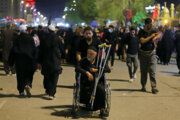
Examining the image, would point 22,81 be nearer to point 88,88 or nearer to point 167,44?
point 88,88

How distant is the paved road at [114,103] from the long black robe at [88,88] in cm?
34

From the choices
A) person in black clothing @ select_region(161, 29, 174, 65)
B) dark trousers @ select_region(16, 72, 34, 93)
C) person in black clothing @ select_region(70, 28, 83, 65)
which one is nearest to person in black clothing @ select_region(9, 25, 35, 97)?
dark trousers @ select_region(16, 72, 34, 93)

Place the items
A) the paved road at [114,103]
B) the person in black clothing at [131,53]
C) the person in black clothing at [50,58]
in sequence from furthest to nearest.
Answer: the person in black clothing at [131,53]
the person in black clothing at [50,58]
the paved road at [114,103]

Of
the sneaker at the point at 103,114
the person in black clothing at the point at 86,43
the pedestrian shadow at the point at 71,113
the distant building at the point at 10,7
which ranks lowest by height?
the pedestrian shadow at the point at 71,113

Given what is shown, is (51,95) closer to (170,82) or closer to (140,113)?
(140,113)

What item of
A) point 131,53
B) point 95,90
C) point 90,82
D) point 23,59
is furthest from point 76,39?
point 95,90

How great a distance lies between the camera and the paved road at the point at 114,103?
25.6 feet

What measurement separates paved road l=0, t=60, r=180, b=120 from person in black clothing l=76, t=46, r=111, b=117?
0.33 meters

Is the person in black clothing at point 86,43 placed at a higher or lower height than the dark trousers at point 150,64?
higher

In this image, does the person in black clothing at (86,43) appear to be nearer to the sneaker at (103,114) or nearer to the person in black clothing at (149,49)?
the sneaker at (103,114)

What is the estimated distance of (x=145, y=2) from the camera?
214ft

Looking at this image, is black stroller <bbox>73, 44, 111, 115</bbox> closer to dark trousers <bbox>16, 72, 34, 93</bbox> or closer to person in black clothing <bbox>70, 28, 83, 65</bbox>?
dark trousers <bbox>16, 72, 34, 93</bbox>

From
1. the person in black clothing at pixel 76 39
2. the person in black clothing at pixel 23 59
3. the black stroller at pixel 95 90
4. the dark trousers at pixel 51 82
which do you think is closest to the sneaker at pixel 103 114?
the black stroller at pixel 95 90

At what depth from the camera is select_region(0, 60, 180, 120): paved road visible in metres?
7.80
